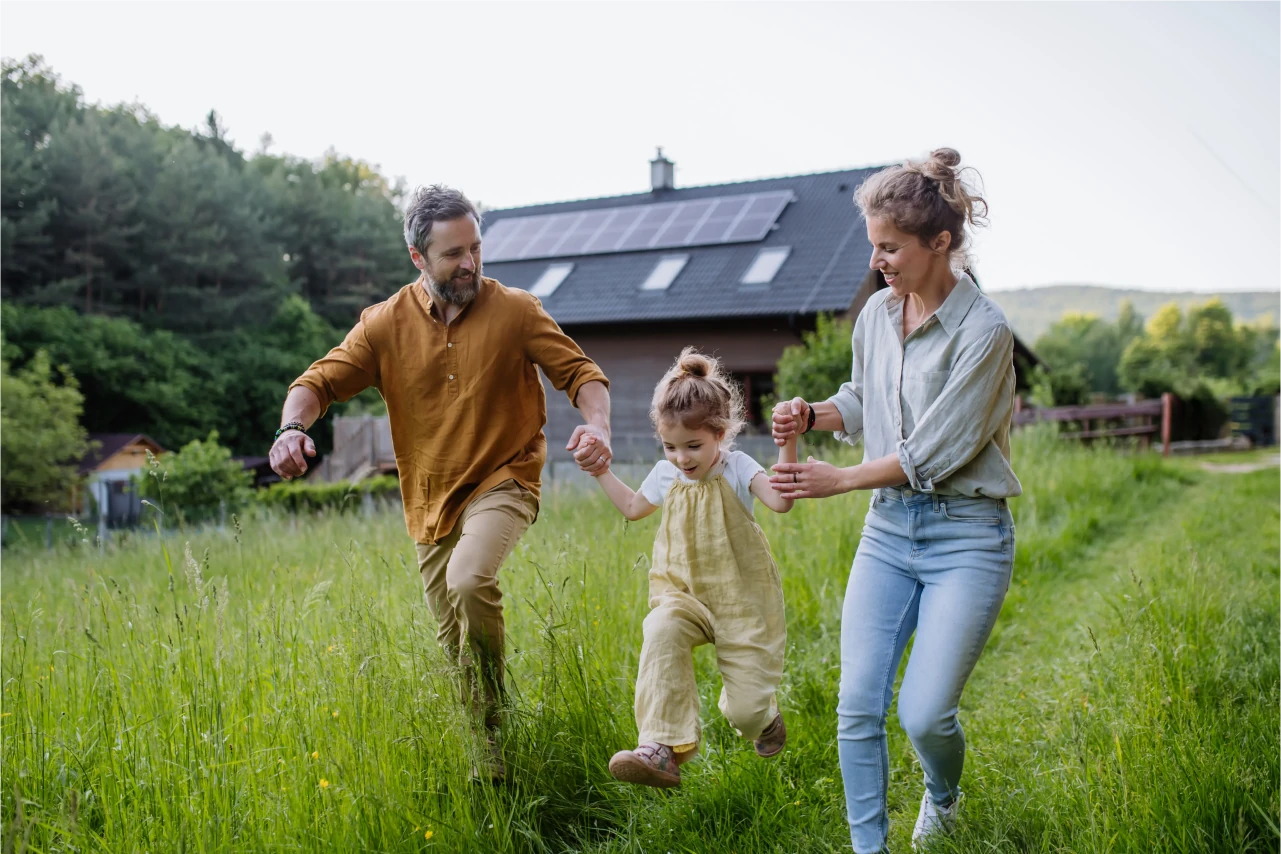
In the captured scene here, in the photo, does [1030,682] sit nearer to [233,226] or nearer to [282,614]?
[282,614]

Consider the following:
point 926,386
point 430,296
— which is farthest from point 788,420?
point 430,296

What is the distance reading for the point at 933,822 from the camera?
3.23 metres

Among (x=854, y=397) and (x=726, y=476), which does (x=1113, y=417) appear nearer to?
(x=854, y=397)

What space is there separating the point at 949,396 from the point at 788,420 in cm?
50

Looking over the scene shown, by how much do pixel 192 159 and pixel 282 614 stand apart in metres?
49.5

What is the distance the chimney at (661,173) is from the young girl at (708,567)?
2855 cm

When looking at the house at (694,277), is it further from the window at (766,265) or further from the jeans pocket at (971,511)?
the jeans pocket at (971,511)

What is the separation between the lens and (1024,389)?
115 ft

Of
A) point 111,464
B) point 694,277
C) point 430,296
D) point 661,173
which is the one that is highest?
point 661,173

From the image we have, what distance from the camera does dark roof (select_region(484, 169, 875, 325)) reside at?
24.1m

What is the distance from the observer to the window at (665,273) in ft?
87.0

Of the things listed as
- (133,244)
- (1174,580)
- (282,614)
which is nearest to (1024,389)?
(1174,580)

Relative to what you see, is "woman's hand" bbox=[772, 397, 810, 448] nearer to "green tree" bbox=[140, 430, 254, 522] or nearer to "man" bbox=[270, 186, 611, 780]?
"man" bbox=[270, 186, 611, 780]

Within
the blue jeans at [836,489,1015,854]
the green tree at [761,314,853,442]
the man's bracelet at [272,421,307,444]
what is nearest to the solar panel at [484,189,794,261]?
the green tree at [761,314,853,442]
